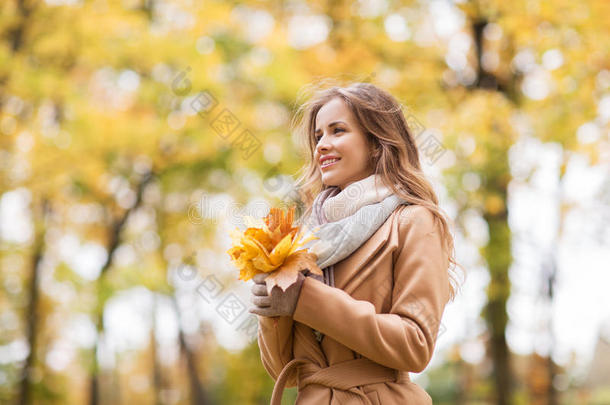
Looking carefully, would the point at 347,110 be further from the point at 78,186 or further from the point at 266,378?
the point at 266,378

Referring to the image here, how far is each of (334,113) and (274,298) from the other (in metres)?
0.69

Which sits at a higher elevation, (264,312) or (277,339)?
(264,312)

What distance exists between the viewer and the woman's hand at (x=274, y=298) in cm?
175

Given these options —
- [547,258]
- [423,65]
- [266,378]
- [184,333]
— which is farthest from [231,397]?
[423,65]

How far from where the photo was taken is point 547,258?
9180 mm

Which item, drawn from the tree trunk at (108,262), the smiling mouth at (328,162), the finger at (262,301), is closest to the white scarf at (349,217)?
the smiling mouth at (328,162)

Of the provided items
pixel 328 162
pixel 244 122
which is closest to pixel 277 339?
pixel 328 162

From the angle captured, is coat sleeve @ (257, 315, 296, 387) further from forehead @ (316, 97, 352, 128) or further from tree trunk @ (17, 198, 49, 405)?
tree trunk @ (17, 198, 49, 405)

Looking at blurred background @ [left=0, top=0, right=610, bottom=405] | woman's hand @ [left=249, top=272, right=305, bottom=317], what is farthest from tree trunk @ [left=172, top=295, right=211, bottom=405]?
woman's hand @ [left=249, top=272, right=305, bottom=317]

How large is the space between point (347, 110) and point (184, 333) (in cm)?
1084

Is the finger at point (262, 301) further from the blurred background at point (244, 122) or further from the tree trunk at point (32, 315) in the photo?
the tree trunk at point (32, 315)

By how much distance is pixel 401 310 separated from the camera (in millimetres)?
1813

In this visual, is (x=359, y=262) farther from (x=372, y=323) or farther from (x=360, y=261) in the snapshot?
(x=372, y=323)

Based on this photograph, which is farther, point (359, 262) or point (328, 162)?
point (328, 162)
